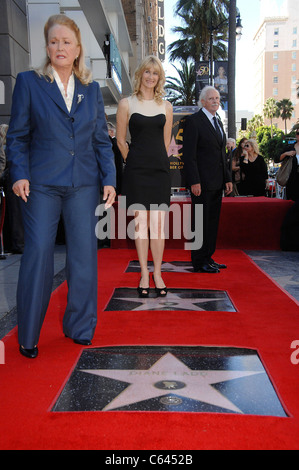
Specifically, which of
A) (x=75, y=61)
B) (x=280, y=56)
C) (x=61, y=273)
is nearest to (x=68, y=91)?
(x=75, y=61)

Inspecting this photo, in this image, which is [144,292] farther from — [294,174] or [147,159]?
[294,174]

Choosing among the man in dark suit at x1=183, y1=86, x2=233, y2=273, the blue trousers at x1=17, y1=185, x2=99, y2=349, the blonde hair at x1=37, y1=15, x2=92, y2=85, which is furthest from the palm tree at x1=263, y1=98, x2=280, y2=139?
the blue trousers at x1=17, y1=185, x2=99, y2=349

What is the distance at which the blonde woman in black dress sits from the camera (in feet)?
12.2

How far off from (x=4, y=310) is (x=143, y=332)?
127 cm

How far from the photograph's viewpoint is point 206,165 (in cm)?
480

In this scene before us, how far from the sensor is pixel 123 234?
6.69 m

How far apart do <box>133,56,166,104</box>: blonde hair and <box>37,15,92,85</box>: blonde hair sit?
1088 mm

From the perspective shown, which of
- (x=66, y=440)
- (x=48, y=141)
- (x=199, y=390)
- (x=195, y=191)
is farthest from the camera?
(x=195, y=191)

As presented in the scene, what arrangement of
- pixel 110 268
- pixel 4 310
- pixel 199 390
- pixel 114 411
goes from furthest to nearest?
pixel 110 268, pixel 4 310, pixel 199 390, pixel 114 411

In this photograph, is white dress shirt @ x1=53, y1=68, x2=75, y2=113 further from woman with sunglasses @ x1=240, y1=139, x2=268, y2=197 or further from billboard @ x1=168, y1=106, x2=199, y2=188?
billboard @ x1=168, y1=106, x2=199, y2=188

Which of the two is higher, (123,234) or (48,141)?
(48,141)

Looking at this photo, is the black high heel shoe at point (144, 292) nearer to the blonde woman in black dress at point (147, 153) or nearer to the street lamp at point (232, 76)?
the blonde woman in black dress at point (147, 153)

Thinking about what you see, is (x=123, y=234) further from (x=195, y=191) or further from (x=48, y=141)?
(x=48, y=141)

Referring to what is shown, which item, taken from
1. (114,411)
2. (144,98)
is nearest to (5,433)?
(114,411)
